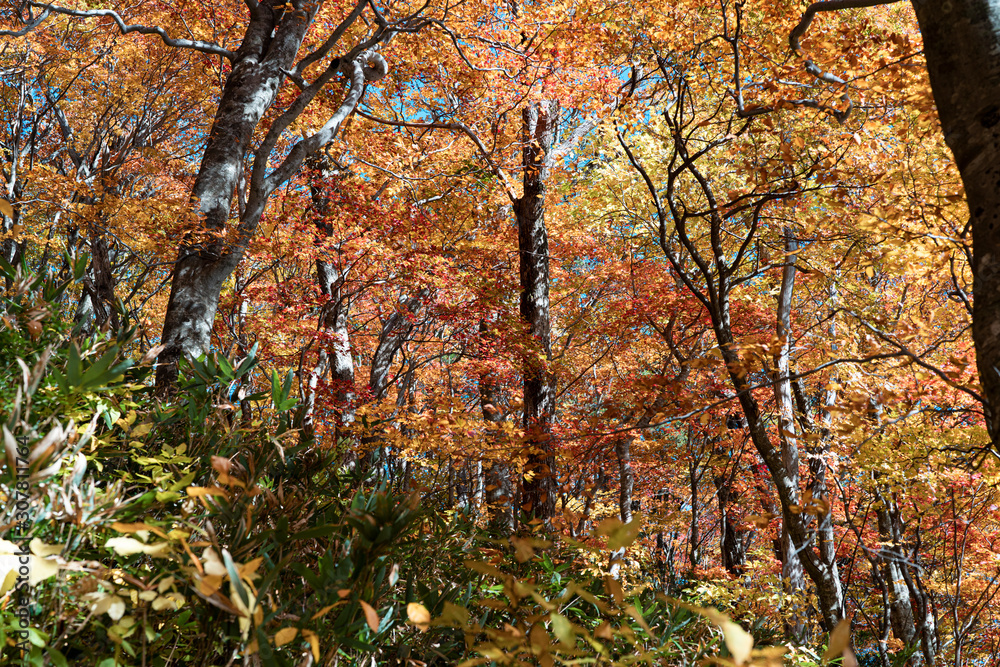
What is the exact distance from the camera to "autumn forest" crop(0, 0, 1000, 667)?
1.32 m

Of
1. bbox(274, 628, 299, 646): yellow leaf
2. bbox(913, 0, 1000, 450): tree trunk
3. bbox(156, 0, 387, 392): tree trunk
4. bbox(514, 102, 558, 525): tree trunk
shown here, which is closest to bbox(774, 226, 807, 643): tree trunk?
bbox(514, 102, 558, 525): tree trunk

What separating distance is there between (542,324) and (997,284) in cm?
659

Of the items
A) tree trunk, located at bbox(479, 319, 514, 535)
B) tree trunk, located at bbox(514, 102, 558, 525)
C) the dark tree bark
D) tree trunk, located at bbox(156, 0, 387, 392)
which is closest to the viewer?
tree trunk, located at bbox(156, 0, 387, 392)

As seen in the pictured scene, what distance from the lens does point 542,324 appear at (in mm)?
8461

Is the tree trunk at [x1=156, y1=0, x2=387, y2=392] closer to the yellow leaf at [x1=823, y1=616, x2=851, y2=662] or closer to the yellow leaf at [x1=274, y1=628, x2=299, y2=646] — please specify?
the yellow leaf at [x1=274, y1=628, x2=299, y2=646]

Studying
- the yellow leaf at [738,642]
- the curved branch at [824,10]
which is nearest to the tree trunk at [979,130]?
the curved branch at [824,10]

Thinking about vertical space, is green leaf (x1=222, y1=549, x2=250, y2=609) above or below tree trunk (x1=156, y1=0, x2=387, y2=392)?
below

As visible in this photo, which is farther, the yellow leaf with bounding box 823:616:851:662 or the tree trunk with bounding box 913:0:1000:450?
the tree trunk with bounding box 913:0:1000:450

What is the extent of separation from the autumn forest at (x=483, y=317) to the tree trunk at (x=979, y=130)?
12 millimetres

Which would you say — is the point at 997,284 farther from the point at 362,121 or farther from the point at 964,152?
the point at 362,121

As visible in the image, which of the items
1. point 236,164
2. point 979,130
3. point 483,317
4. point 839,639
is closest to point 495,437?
point 483,317

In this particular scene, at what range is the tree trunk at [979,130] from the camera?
2.00m

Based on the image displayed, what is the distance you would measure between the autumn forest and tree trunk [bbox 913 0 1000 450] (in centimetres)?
1

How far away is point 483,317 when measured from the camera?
28.6 feet
